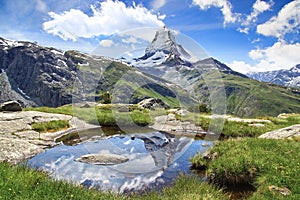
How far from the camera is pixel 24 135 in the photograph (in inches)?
811

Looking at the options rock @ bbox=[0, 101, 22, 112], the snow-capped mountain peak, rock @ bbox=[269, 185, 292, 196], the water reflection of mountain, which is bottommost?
the water reflection of mountain

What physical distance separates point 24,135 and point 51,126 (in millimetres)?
4198

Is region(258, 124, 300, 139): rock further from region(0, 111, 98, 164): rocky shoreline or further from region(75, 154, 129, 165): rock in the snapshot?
region(0, 111, 98, 164): rocky shoreline

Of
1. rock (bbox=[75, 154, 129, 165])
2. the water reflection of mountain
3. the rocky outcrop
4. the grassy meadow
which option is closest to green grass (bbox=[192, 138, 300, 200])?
the grassy meadow

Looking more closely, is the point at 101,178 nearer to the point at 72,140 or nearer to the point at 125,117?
the point at 72,140

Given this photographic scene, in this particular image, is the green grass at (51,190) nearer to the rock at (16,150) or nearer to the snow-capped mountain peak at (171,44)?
the rock at (16,150)

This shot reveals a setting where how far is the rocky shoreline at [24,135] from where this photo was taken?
15212mm

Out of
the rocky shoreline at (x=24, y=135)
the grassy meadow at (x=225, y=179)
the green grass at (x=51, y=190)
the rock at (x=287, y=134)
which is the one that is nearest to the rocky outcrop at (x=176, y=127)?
the rocky shoreline at (x=24, y=135)

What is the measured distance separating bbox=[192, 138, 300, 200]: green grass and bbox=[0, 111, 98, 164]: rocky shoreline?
1029 centimetres

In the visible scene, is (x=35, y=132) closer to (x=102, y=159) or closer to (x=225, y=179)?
(x=102, y=159)

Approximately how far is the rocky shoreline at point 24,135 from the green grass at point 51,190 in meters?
3.27

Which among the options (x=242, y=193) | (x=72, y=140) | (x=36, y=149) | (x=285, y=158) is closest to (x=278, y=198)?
(x=242, y=193)

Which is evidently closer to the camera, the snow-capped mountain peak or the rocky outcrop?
the snow-capped mountain peak

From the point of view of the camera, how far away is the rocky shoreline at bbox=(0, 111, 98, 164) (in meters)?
15.2
